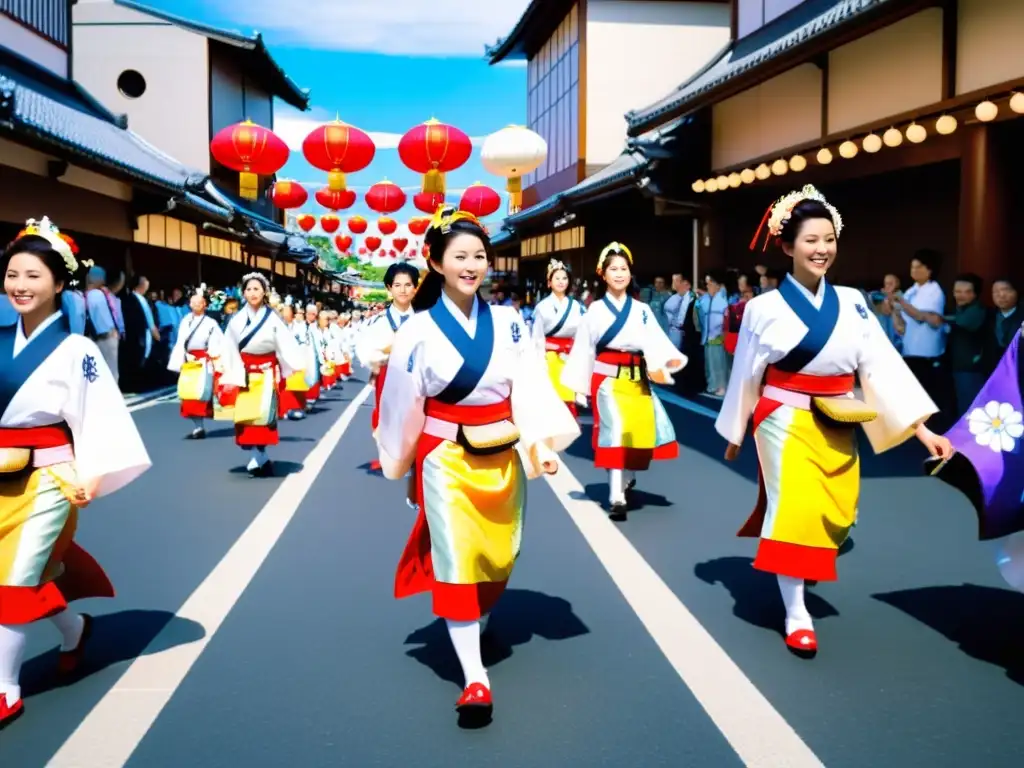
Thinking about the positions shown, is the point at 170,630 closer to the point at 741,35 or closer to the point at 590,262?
the point at 741,35

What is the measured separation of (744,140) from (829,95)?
266 centimetres

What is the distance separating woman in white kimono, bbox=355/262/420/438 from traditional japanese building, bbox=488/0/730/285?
11.8 metres

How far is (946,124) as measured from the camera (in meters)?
9.89

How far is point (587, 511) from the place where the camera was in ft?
24.7

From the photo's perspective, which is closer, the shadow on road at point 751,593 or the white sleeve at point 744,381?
the white sleeve at point 744,381

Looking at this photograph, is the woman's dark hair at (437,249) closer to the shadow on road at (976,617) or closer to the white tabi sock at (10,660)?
the white tabi sock at (10,660)

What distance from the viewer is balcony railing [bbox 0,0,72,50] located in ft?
61.9

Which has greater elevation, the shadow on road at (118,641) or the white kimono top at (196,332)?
the white kimono top at (196,332)

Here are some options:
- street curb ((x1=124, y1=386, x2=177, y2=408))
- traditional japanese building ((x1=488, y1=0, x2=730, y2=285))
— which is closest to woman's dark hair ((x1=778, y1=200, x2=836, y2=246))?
street curb ((x1=124, y1=386, x2=177, y2=408))

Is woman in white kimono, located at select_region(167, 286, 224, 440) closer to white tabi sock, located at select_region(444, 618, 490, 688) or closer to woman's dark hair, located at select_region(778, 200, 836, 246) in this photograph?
woman's dark hair, located at select_region(778, 200, 836, 246)

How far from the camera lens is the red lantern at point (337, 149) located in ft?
56.1

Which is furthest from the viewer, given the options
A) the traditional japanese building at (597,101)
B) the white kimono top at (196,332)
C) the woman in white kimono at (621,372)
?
the traditional japanese building at (597,101)

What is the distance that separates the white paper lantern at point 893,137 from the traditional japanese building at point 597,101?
31.0 ft

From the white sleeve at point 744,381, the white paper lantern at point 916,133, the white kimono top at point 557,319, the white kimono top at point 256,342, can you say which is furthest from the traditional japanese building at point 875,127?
the white kimono top at point 256,342
